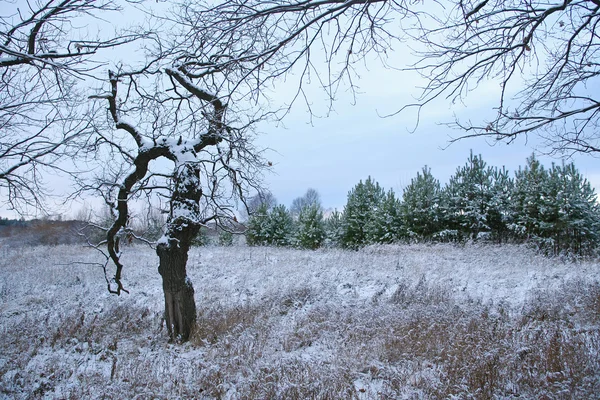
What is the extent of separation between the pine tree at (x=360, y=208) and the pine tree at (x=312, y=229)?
2016 millimetres

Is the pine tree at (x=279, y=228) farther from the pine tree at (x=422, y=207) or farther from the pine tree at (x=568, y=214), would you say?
the pine tree at (x=568, y=214)

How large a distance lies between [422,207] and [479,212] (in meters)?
2.89

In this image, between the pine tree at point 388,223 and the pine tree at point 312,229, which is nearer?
the pine tree at point 388,223

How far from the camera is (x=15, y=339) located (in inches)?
256

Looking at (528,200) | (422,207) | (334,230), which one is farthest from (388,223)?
(528,200)

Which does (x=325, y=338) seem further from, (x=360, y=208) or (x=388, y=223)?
(x=360, y=208)

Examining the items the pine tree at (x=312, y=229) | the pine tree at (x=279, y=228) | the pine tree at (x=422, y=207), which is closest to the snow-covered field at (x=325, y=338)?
the pine tree at (x=422, y=207)

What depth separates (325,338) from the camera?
6117 millimetres

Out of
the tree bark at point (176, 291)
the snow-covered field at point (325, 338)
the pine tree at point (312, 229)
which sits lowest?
the snow-covered field at point (325, 338)

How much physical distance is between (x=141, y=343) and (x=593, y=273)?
1136cm

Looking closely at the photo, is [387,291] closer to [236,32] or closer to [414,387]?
[414,387]

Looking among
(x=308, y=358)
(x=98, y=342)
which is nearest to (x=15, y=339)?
(x=98, y=342)

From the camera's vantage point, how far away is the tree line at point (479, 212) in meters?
17.1

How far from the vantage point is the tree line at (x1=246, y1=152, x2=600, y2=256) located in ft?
56.1
